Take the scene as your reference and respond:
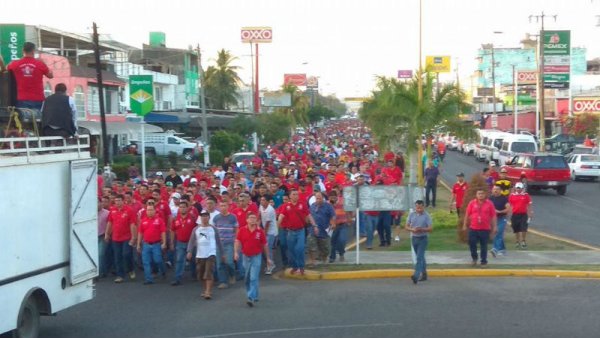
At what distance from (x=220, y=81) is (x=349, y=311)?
74080 mm

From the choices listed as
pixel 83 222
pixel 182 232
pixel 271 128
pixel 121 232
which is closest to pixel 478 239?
pixel 182 232

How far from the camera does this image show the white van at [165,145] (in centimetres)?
5659

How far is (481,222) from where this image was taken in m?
17.1

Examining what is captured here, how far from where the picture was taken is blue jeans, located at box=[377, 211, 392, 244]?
2023 cm

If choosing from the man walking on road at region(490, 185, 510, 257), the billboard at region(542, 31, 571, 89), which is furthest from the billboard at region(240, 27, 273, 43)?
the man walking on road at region(490, 185, 510, 257)

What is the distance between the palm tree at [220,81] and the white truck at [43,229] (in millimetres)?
74228

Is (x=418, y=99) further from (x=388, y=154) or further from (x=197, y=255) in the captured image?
(x=197, y=255)

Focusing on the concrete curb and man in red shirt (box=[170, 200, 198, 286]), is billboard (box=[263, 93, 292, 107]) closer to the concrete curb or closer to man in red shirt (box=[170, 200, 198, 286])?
the concrete curb

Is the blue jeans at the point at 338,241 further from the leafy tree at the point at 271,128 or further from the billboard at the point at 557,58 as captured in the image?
the billboard at the point at 557,58

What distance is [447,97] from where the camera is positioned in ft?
100

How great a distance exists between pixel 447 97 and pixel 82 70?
27.2m

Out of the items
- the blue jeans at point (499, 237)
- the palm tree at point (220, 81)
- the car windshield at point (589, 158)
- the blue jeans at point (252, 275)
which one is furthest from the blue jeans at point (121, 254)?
the palm tree at point (220, 81)

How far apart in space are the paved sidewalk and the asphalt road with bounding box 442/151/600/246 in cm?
302

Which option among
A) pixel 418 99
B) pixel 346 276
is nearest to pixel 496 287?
pixel 346 276
